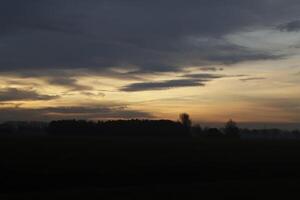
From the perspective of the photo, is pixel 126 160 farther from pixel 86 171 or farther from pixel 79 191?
pixel 79 191

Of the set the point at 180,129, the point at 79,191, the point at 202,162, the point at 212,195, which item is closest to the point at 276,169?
the point at 202,162

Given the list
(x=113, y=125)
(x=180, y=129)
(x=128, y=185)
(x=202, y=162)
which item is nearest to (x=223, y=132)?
(x=180, y=129)

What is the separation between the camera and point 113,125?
6265 inches

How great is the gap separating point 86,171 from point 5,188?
24.8ft

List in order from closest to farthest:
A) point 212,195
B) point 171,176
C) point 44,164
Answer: point 212,195 → point 171,176 → point 44,164

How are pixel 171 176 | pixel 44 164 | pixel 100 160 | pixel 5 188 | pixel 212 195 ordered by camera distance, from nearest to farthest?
pixel 212 195 < pixel 5 188 < pixel 171 176 < pixel 44 164 < pixel 100 160

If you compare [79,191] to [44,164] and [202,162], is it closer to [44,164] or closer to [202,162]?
[44,164]

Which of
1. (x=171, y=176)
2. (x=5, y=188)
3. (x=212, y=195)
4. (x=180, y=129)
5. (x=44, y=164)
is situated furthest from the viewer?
(x=180, y=129)

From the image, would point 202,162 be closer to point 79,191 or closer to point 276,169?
point 276,169

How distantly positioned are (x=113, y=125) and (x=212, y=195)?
438 ft

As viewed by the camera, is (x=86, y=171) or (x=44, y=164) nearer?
(x=86, y=171)

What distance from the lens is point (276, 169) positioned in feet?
138

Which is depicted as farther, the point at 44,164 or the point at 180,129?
the point at 180,129

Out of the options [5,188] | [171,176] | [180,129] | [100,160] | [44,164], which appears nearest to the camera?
[5,188]
